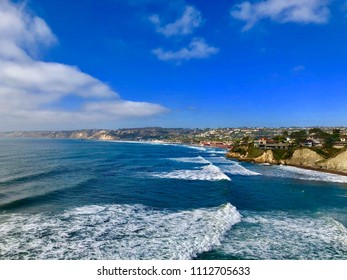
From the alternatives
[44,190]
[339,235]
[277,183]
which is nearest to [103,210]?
[44,190]

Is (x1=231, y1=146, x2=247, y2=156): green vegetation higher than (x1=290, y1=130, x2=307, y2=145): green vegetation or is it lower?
lower

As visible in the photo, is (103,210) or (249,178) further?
(249,178)

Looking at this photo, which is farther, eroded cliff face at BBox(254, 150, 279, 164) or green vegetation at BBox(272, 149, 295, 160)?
eroded cliff face at BBox(254, 150, 279, 164)

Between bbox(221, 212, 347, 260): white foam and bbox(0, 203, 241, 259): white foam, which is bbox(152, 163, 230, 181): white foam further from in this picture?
bbox(221, 212, 347, 260): white foam

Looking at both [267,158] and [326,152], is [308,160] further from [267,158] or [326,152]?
[267,158]

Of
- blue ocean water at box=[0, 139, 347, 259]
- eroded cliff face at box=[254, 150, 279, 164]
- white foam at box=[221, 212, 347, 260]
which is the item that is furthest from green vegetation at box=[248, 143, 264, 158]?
white foam at box=[221, 212, 347, 260]

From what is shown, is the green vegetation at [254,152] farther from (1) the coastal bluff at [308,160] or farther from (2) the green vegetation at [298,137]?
(2) the green vegetation at [298,137]

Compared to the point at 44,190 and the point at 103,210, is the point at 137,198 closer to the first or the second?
the point at 103,210
